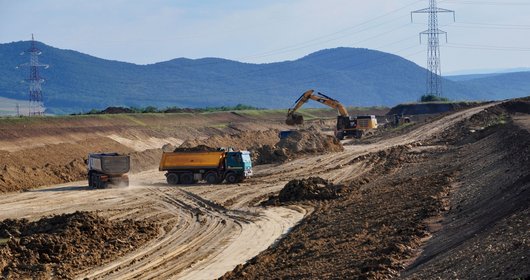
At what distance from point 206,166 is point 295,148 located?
16626 millimetres

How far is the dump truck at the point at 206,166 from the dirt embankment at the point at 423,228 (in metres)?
6.83

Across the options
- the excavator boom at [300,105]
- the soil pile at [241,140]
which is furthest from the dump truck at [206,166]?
the excavator boom at [300,105]

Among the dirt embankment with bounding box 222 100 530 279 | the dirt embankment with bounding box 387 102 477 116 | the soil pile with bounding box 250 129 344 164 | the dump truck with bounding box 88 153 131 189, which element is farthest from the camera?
the dirt embankment with bounding box 387 102 477 116

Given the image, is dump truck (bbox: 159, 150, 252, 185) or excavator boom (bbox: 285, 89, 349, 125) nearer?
dump truck (bbox: 159, 150, 252, 185)

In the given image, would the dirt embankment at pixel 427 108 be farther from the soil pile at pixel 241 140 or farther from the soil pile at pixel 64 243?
the soil pile at pixel 64 243

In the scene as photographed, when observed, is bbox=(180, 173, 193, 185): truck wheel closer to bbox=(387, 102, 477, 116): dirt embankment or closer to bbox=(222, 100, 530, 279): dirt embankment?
bbox=(222, 100, 530, 279): dirt embankment

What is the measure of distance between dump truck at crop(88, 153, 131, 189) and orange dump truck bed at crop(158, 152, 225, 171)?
7.34 ft

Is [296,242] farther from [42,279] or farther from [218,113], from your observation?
[218,113]

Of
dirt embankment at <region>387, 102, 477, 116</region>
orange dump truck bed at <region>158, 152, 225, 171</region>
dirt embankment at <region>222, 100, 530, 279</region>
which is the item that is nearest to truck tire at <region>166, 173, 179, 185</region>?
orange dump truck bed at <region>158, 152, 225, 171</region>

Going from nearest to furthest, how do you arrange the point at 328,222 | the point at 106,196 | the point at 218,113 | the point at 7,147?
the point at 328,222 < the point at 106,196 < the point at 7,147 < the point at 218,113

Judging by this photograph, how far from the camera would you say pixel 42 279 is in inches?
870

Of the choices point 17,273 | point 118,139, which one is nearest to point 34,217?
point 17,273

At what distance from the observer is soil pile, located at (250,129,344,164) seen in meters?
56.9

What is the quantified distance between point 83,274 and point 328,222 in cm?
818
